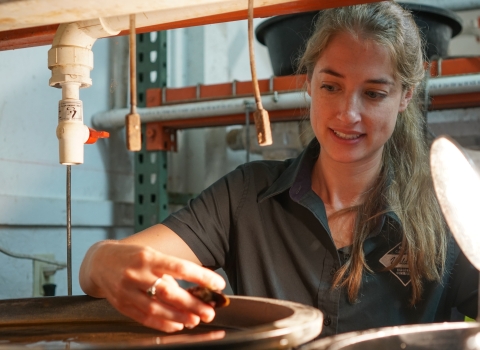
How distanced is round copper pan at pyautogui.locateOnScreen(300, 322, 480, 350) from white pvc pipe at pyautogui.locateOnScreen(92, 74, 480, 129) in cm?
120

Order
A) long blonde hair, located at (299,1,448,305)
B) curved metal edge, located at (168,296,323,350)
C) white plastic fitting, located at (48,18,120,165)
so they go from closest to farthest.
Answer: curved metal edge, located at (168,296,323,350) → white plastic fitting, located at (48,18,120,165) → long blonde hair, located at (299,1,448,305)

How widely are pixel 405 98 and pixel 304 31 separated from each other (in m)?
0.47

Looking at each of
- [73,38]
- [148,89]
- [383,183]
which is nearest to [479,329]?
[73,38]

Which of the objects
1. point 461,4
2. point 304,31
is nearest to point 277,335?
point 304,31

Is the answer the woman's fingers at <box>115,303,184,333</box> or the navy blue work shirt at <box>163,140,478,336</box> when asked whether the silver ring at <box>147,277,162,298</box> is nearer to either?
the woman's fingers at <box>115,303,184,333</box>

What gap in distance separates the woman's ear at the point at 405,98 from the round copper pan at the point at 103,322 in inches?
30.1

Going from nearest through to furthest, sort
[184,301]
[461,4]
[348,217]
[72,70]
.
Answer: [184,301] → [72,70] → [348,217] → [461,4]

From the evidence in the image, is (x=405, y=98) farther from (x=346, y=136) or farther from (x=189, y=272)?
(x=189, y=272)

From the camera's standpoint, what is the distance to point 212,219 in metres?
1.35

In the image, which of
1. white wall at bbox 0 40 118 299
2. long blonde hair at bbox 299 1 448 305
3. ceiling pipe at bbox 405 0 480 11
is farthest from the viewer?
ceiling pipe at bbox 405 0 480 11

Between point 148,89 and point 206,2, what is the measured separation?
55.5 inches

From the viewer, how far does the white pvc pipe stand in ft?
5.63

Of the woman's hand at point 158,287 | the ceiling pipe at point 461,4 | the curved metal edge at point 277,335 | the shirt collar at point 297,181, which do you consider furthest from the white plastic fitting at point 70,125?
the ceiling pipe at point 461,4

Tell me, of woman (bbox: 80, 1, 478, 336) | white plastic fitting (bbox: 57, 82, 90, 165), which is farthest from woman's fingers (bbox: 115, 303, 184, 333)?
woman (bbox: 80, 1, 478, 336)
